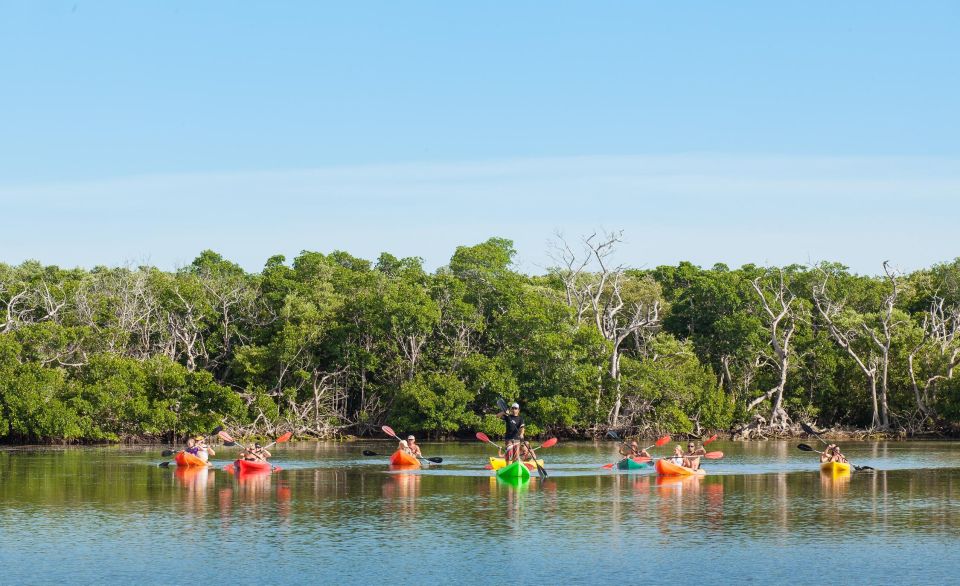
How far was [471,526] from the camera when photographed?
23984 mm

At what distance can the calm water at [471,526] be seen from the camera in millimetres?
18984

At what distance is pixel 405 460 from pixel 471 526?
16336 millimetres

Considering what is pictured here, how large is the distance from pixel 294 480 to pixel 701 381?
106 feet

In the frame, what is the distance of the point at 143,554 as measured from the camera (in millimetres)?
20375

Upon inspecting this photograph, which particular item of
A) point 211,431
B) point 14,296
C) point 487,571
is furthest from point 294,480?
point 14,296

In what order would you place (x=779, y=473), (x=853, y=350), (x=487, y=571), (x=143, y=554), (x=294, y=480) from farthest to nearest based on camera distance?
(x=853, y=350) → (x=779, y=473) → (x=294, y=480) → (x=143, y=554) → (x=487, y=571)

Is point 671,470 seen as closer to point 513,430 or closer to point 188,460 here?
point 513,430

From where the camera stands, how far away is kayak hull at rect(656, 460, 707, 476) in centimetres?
3625

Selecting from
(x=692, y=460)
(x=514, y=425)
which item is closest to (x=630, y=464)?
(x=692, y=460)

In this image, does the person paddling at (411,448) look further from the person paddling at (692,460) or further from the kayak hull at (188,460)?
the person paddling at (692,460)

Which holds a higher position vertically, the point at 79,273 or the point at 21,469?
the point at 79,273

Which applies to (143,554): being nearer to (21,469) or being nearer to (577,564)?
(577,564)

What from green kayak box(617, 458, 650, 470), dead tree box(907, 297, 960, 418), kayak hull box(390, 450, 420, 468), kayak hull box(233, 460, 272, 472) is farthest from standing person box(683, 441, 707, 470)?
dead tree box(907, 297, 960, 418)

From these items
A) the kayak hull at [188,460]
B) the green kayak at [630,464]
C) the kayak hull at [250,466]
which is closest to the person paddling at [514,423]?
the green kayak at [630,464]
